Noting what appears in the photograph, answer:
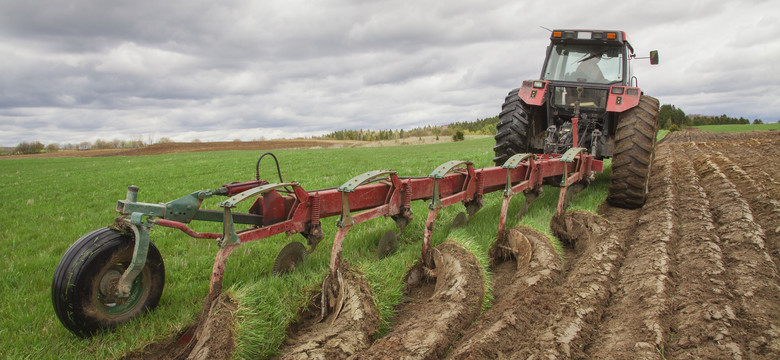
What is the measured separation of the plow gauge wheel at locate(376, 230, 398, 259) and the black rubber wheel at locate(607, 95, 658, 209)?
330 cm

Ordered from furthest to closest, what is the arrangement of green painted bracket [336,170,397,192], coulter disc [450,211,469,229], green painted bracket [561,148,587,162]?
green painted bracket [561,148,587,162], coulter disc [450,211,469,229], green painted bracket [336,170,397,192]

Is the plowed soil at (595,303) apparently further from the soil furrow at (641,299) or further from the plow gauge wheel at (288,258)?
the plow gauge wheel at (288,258)

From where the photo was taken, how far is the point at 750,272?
11.2 feet

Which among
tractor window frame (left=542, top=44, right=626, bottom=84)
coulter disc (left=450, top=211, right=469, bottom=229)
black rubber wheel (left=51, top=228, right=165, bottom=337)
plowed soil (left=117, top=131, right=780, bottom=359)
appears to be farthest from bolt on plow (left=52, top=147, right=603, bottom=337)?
tractor window frame (left=542, top=44, right=626, bottom=84)

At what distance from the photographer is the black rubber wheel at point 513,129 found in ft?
21.4

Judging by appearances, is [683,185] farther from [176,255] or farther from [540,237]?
[176,255]

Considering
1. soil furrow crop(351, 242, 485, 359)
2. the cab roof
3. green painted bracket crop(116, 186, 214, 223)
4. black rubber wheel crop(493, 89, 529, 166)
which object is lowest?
soil furrow crop(351, 242, 485, 359)

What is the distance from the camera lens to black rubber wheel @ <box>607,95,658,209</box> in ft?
18.1

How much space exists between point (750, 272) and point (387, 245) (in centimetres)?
284

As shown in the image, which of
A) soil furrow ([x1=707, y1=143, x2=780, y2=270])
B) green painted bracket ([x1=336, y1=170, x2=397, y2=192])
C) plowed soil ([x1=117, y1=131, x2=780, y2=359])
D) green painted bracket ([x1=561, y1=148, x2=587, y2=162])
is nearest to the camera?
plowed soil ([x1=117, y1=131, x2=780, y2=359])

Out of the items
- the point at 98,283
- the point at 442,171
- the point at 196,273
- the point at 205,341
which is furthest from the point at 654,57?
the point at 98,283

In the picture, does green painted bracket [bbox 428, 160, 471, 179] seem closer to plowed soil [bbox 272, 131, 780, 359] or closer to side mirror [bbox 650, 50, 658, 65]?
plowed soil [bbox 272, 131, 780, 359]

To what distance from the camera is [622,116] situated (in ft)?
19.9

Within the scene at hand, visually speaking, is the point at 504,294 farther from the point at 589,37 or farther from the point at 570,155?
the point at 589,37
